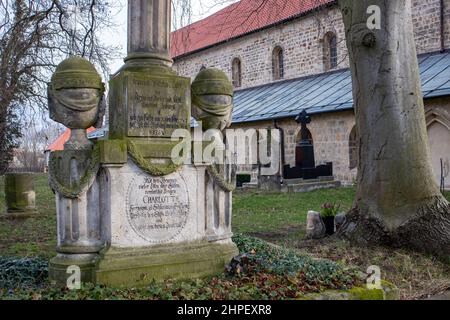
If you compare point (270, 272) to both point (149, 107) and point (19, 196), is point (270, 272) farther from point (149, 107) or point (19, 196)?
point (19, 196)

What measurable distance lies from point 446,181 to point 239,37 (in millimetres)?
16031

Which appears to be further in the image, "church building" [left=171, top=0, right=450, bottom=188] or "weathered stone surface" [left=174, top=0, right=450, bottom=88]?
"weathered stone surface" [left=174, top=0, right=450, bottom=88]

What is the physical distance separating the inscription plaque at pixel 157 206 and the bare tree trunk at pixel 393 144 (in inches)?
120

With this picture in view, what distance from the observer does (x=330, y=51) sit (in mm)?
23859

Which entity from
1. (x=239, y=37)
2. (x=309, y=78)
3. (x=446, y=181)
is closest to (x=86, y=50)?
(x=446, y=181)

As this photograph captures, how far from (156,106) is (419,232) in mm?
4072

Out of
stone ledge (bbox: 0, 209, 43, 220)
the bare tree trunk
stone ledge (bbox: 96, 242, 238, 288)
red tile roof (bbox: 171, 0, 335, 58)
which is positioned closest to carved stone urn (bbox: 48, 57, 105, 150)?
stone ledge (bbox: 96, 242, 238, 288)

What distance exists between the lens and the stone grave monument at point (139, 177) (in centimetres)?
507

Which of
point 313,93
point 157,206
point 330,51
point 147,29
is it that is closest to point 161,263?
point 157,206

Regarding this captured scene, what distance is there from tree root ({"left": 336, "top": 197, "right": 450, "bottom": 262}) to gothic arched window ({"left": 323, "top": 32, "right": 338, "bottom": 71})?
17.6 metres

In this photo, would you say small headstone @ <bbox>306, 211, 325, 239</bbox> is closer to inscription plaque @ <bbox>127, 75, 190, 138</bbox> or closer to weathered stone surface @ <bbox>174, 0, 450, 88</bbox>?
inscription plaque @ <bbox>127, 75, 190, 138</bbox>

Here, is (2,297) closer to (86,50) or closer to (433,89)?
(86,50)

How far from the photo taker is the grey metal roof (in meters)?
16.8

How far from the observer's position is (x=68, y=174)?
508 centimetres
